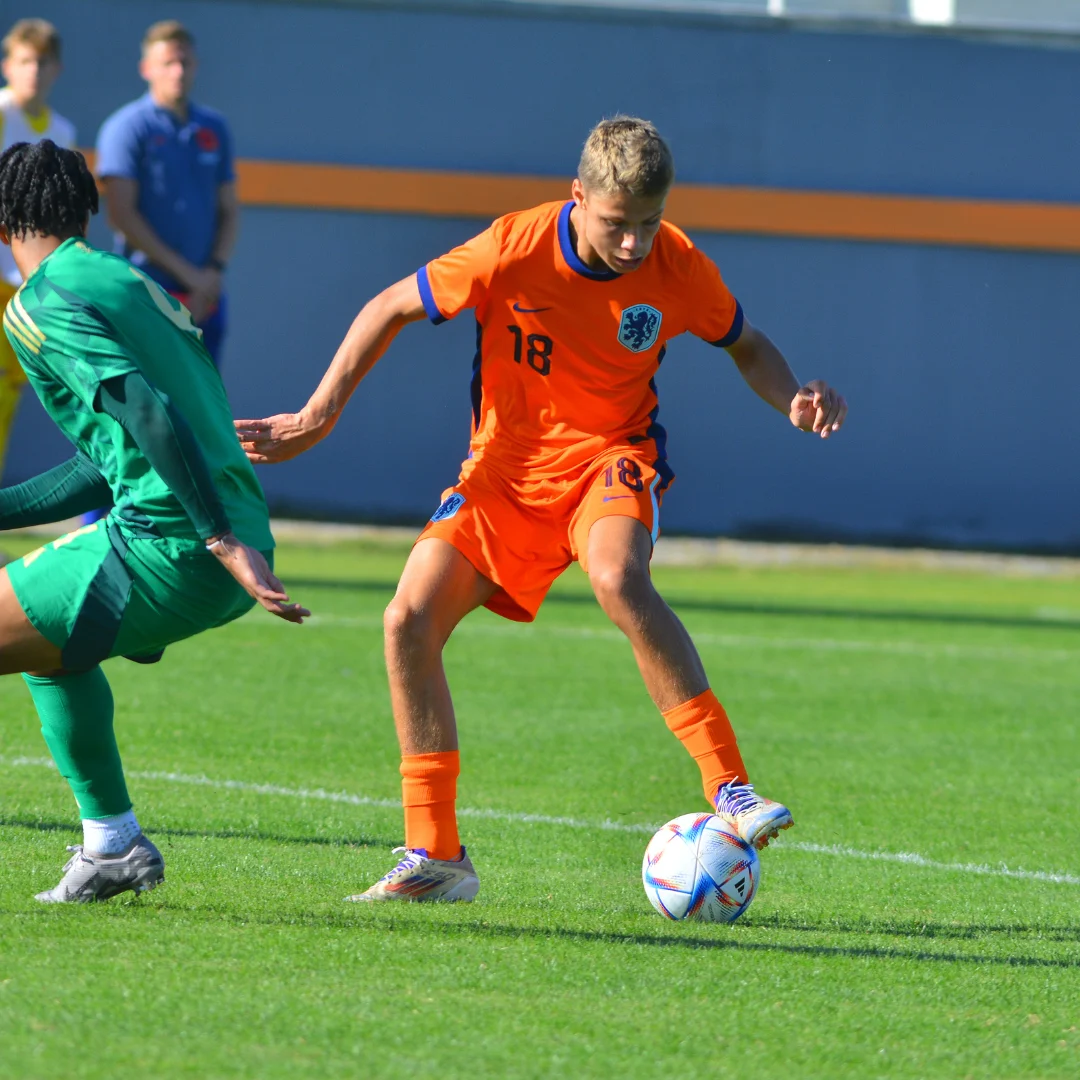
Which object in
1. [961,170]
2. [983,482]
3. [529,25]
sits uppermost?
[529,25]

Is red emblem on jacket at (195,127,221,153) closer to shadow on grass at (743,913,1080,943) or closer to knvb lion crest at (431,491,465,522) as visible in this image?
knvb lion crest at (431,491,465,522)

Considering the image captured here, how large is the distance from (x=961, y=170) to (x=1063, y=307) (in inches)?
62.3

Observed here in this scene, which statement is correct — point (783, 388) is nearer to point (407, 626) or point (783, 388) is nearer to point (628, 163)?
point (628, 163)

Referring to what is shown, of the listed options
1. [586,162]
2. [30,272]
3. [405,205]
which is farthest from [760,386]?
[405,205]

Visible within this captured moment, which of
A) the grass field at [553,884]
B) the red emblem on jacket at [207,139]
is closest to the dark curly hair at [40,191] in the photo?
the grass field at [553,884]

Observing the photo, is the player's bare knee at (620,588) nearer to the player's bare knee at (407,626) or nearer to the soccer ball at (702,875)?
the player's bare knee at (407,626)

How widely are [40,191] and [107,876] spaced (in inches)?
60.1

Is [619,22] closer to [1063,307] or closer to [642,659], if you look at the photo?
[1063,307]

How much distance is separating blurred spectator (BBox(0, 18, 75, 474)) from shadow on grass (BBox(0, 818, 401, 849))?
207 inches

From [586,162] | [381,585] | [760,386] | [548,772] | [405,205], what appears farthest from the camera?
[405,205]

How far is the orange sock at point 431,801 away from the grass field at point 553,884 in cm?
19

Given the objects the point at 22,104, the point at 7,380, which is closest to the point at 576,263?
the point at 7,380

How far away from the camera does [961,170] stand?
1661 cm

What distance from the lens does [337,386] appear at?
460cm
